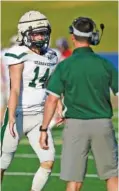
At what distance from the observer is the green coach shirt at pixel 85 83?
6.30m

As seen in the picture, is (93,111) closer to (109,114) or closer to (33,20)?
(109,114)

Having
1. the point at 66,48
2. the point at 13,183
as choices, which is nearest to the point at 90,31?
the point at 13,183

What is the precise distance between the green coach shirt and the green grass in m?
28.9

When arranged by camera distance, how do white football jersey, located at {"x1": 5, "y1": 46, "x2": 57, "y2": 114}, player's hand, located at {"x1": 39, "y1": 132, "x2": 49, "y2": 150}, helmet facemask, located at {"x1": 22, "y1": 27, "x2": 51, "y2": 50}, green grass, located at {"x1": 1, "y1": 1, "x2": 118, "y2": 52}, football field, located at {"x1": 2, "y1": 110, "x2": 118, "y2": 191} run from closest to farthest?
player's hand, located at {"x1": 39, "y1": 132, "x2": 49, "y2": 150} < white football jersey, located at {"x1": 5, "y1": 46, "x2": 57, "y2": 114} < helmet facemask, located at {"x1": 22, "y1": 27, "x2": 51, "y2": 50} < football field, located at {"x1": 2, "y1": 110, "x2": 118, "y2": 191} < green grass, located at {"x1": 1, "y1": 1, "x2": 118, "y2": 52}

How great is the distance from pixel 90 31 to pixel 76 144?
922 mm

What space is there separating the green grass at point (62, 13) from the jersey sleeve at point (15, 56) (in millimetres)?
28065

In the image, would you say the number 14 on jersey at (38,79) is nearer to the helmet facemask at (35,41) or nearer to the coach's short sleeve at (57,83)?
the helmet facemask at (35,41)

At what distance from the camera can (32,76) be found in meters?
7.21

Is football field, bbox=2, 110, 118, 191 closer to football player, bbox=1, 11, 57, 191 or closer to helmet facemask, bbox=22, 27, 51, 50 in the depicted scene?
football player, bbox=1, 11, 57, 191

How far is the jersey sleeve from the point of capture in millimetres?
7059

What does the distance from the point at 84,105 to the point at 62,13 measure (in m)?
31.1

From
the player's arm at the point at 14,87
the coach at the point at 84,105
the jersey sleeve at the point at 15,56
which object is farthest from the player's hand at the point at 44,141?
the jersey sleeve at the point at 15,56

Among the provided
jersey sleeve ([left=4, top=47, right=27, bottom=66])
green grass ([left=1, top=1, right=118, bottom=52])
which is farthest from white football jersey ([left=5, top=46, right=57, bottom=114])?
green grass ([left=1, top=1, right=118, bottom=52])

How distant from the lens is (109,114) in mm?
6395
